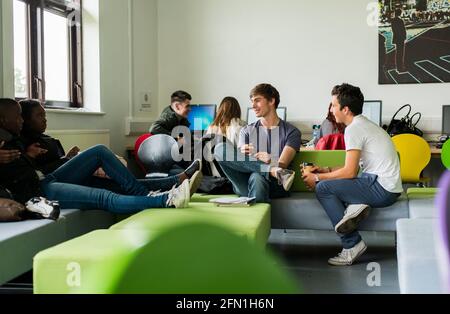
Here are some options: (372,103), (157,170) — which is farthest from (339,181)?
(372,103)

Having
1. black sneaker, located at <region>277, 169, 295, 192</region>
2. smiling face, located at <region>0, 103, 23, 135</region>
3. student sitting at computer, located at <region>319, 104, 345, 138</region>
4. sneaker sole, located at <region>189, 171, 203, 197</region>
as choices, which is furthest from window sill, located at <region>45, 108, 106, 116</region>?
student sitting at computer, located at <region>319, 104, 345, 138</region>

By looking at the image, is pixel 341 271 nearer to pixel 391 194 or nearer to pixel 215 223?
pixel 391 194

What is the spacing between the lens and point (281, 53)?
6.40 meters

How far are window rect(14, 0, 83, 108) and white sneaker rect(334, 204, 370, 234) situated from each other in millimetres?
2750

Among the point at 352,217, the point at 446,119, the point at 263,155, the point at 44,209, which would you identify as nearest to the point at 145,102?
the point at 263,155

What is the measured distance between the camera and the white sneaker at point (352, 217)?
347cm

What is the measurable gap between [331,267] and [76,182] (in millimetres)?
1718

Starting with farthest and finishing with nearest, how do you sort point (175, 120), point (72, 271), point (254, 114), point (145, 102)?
1. point (145, 102)
2. point (254, 114)
3. point (175, 120)
4. point (72, 271)

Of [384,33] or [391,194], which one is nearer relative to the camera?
[391,194]

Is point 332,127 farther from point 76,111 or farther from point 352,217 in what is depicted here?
point 76,111

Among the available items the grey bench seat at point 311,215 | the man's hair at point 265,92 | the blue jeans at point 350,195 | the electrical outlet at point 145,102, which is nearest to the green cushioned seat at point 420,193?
the grey bench seat at point 311,215

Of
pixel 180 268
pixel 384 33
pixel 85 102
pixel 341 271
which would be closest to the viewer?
pixel 180 268

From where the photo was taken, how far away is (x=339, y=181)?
3.56 metres
